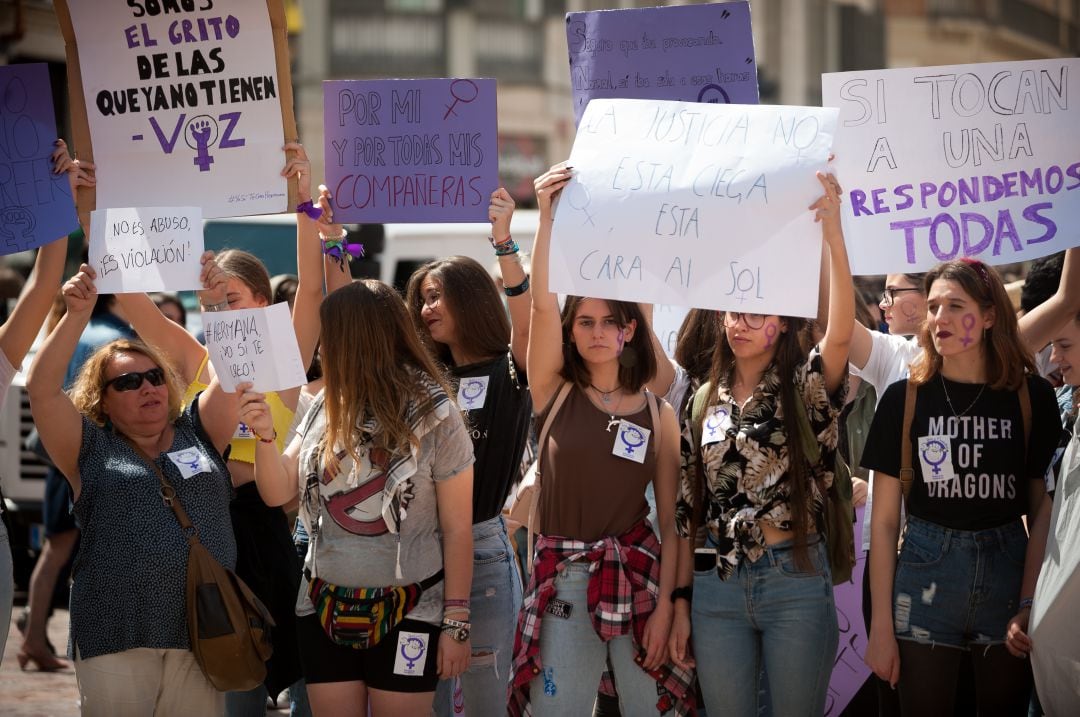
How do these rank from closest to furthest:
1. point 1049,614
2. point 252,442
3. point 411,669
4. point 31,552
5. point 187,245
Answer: point 1049,614
point 411,669
point 187,245
point 252,442
point 31,552

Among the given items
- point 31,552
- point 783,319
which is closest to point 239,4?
point 783,319

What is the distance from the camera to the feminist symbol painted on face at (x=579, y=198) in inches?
171

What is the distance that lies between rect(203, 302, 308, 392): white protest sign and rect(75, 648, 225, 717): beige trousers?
0.87 m

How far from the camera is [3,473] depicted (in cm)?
914

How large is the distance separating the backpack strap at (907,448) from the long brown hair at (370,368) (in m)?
1.42

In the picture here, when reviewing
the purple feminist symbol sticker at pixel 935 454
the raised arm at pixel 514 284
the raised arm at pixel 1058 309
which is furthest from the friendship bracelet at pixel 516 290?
the raised arm at pixel 1058 309

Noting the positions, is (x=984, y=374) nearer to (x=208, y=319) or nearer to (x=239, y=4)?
(x=208, y=319)

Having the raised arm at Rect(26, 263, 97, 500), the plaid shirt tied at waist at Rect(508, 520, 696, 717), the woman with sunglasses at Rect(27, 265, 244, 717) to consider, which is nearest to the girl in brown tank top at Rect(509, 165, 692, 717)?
the plaid shirt tied at waist at Rect(508, 520, 696, 717)

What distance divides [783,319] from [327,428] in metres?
1.46

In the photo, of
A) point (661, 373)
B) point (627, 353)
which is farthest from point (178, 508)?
point (661, 373)

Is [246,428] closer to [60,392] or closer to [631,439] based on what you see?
[60,392]

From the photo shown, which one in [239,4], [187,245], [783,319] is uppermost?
[239,4]

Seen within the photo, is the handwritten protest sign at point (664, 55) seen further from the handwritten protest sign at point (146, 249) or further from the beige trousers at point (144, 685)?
the beige trousers at point (144, 685)

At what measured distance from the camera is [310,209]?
4.87 m
